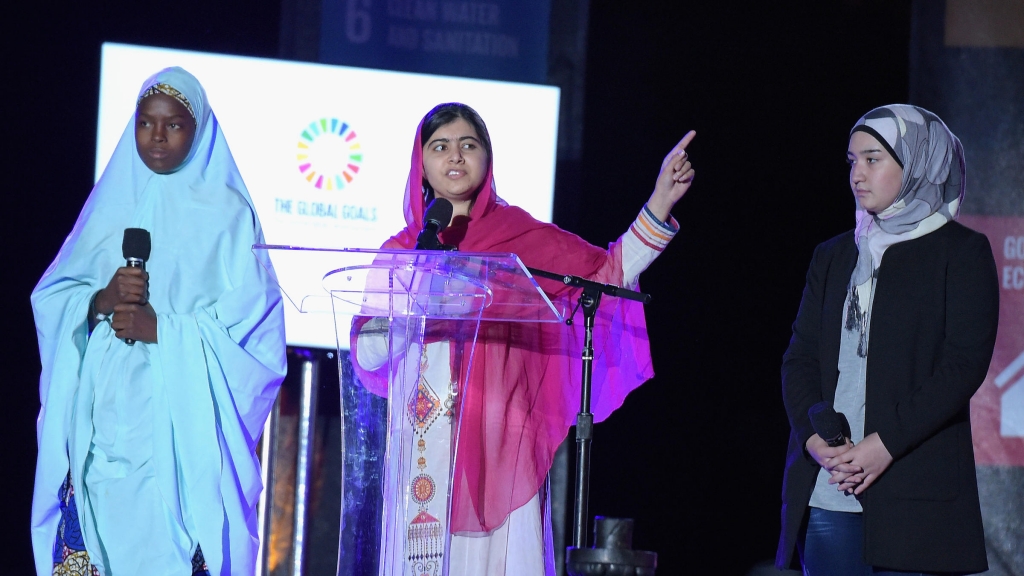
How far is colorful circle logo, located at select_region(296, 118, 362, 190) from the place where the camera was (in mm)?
3805

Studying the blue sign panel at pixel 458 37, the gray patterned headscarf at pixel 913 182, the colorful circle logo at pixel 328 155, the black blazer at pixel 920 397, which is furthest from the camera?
the blue sign panel at pixel 458 37

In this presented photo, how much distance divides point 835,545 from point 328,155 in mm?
2347

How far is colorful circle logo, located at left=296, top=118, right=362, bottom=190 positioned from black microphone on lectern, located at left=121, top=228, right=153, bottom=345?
5.64 ft

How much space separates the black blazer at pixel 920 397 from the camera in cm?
205

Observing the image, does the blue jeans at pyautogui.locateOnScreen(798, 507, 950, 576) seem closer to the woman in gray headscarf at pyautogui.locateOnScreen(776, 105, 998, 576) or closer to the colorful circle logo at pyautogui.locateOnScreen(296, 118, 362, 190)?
the woman in gray headscarf at pyautogui.locateOnScreen(776, 105, 998, 576)

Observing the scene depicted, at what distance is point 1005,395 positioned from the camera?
145 inches

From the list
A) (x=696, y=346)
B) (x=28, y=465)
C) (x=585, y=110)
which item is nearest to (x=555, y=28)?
(x=585, y=110)

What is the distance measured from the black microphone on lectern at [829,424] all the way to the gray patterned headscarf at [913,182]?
0.18m

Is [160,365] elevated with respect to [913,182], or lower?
lower

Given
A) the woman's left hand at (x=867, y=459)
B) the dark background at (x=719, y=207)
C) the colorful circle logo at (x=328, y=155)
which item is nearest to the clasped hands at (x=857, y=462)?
the woman's left hand at (x=867, y=459)

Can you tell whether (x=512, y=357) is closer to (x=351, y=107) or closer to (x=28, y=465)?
(x=351, y=107)

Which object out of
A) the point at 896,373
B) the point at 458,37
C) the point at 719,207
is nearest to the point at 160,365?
the point at 896,373

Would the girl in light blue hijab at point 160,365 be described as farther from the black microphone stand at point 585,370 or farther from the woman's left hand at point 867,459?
the woman's left hand at point 867,459

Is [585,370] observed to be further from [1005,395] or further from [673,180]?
[1005,395]
